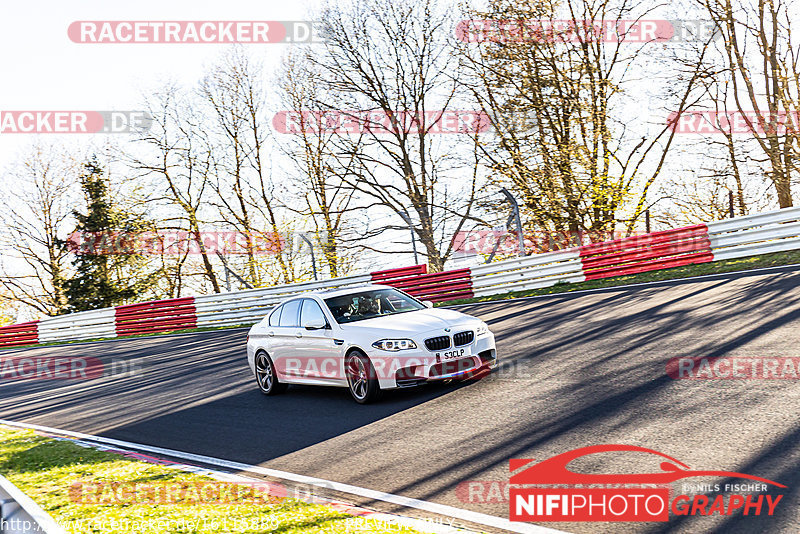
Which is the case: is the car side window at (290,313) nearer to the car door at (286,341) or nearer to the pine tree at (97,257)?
the car door at (286,341)

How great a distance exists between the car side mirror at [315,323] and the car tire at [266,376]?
4.02 feet

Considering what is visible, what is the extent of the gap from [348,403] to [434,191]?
24129mm

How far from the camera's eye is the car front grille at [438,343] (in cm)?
909

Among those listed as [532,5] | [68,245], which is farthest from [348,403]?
[68,245]

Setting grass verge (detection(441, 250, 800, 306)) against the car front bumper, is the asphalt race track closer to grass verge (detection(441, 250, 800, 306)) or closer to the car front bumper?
the car front bumper

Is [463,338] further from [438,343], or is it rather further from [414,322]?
[414,322]

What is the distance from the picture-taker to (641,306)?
12.9 meters

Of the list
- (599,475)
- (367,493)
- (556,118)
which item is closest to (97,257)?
(556,118)

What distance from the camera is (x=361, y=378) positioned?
31.3 feet

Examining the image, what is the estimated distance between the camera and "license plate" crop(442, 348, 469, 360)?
915cm

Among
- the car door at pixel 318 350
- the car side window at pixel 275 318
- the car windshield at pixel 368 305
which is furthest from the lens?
the car side window at pixel 275 318

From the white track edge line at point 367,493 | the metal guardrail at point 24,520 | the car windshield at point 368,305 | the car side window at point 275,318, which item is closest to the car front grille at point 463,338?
the car windshield at point 368,305

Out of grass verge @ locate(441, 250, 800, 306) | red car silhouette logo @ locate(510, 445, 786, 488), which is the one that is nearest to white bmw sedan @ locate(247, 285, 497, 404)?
red car silhouette logo @ locate(510, 445, 786, 488)

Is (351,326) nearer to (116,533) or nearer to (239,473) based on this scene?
(239,473)
